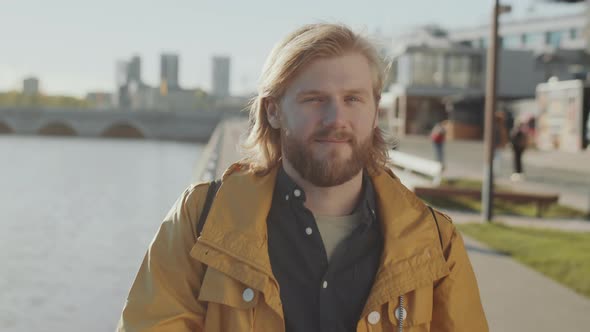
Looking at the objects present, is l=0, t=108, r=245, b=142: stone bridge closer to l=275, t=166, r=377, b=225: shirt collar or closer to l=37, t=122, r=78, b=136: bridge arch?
l=37, t=122, r=78, b=136: bridge arch

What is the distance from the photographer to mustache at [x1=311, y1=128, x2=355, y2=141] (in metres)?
1.96

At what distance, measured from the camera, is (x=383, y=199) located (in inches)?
81.2

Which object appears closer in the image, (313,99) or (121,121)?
(313,99)

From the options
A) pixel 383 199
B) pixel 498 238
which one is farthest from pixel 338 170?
pixel 498 238

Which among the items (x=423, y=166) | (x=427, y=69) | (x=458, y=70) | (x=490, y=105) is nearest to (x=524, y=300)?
(x=490, y=105)

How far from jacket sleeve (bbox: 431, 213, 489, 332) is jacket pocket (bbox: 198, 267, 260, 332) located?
1.63 ft

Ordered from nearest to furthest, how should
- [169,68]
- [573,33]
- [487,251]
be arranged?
[487,251] < [573,33] < [169,68]

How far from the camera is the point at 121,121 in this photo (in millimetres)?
72438

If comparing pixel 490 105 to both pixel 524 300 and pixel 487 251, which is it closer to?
pixel 487 251

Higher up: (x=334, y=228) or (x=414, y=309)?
(x=334, y=228)

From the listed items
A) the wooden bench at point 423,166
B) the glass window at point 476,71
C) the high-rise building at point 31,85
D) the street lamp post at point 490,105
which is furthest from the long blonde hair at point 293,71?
the high-rise building at point 31,85

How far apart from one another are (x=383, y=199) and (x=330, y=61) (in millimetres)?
402

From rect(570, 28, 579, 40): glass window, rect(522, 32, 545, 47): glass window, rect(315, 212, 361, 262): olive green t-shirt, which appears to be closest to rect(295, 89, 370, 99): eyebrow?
rect(315, 212, 361, 262): olive green t-shirt

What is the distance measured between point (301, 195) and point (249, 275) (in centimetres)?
28
